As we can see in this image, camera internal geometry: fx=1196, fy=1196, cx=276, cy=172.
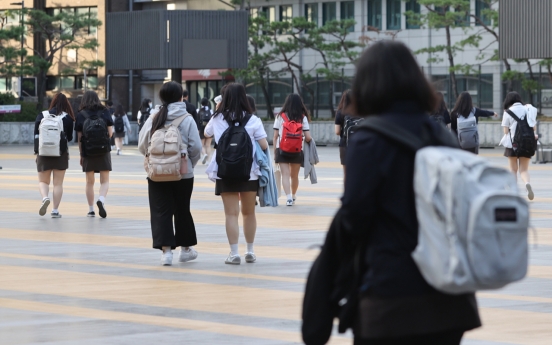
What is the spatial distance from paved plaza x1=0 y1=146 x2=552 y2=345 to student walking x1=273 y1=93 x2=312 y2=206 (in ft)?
2.82

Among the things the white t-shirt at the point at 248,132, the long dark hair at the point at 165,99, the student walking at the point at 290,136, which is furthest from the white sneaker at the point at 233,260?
the student walking at the point at 290,136

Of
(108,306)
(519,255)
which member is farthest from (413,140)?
(108,306)

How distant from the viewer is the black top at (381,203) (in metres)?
4.09

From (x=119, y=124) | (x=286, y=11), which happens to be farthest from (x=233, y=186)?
(x=286, y=11)

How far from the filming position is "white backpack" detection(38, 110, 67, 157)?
A: 55.8ft

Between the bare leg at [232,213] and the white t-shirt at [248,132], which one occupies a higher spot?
the white t-shirt at [248,132]

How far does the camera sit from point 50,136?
17.0 m

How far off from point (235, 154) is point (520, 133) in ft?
30.0

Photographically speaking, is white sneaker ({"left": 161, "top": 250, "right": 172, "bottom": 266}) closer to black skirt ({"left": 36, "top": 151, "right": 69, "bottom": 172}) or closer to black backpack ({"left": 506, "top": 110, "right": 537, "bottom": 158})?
black skirt ({"left": 36, "top": 151, "right": 69, "bottom": 172})

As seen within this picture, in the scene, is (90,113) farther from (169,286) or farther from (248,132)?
(169,286)

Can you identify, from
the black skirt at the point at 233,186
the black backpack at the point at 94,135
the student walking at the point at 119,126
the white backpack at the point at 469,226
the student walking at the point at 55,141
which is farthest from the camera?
the student walking at the point at 119,126

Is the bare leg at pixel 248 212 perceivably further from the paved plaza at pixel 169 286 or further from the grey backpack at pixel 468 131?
the grey backpack at pixel 468 131

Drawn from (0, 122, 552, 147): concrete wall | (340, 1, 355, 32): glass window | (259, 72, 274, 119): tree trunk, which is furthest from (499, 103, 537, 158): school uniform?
(340, 1, 355, 32): glass window

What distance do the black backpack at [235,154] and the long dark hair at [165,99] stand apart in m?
0.66
